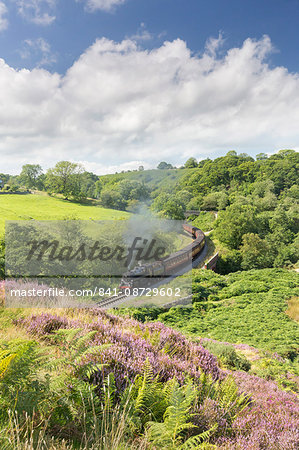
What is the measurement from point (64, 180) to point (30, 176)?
16549mm

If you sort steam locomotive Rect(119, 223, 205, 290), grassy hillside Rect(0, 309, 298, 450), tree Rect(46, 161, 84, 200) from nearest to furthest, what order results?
grassy hillside Rect(0, 309, 298, 450) < steam locomotive Rect(119, 223, 205, 290) < tree Rect(46, 161, 84, 200)

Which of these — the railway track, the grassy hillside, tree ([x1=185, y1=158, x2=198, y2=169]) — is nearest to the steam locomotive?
the railway track

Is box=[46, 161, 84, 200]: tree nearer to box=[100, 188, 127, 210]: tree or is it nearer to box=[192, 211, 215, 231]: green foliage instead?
box=[100, 188, 127, 210]: tree

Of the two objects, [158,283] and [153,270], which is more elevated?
[153,270]

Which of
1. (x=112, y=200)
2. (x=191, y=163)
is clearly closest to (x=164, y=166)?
(x=191, y=163)

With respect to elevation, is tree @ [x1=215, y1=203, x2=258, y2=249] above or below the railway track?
above

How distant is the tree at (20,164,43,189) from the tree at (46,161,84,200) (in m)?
8.33

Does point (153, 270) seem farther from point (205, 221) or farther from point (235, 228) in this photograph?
point (205, 221)

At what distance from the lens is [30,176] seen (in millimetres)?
82500

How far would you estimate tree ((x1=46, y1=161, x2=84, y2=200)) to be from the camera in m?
73.7

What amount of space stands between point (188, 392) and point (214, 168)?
311ft

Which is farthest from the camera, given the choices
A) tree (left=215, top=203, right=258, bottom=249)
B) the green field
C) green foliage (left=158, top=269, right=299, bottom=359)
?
the green field

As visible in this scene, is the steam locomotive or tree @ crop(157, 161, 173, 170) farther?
tree @ crop(157, 161, 173, 170)

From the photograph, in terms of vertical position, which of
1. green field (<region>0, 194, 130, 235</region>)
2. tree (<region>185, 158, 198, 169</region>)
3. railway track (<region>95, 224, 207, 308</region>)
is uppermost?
tree (<region>185, 158, 198, 169</region>)
